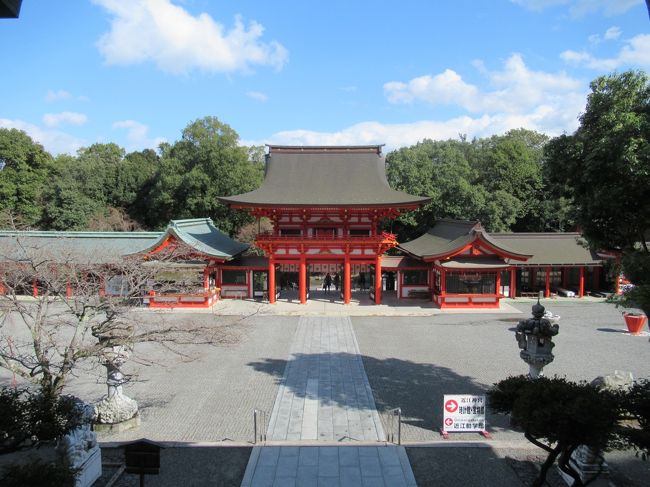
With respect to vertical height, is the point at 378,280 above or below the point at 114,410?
above

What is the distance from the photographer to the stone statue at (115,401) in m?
9.95

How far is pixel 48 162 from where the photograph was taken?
4047 centimetres

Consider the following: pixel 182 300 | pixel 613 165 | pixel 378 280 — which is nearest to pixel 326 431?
pixel 613 165

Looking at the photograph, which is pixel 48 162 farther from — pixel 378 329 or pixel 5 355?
pixel 5 355

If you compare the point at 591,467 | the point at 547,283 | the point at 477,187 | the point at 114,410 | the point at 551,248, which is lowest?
the point at 591,467

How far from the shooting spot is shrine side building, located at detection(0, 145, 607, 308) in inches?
936

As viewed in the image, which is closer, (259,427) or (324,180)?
(259,427)

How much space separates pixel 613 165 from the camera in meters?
7.67

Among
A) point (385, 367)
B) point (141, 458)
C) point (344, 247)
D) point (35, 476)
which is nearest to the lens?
point (35, 476)

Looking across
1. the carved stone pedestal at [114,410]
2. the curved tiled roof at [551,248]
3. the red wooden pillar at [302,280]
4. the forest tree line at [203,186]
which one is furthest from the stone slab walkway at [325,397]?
the forest tree line at [203,186]

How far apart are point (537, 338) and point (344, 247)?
15.7 metres

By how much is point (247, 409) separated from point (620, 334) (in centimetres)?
1601

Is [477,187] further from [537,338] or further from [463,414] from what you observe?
[463,414]

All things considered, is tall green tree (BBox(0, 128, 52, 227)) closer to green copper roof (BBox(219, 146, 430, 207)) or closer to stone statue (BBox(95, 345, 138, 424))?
green copper roof (BBox(219, 146, 430, 207))
